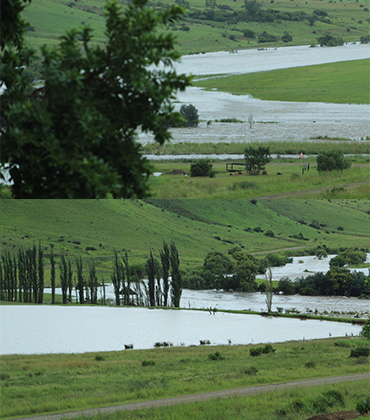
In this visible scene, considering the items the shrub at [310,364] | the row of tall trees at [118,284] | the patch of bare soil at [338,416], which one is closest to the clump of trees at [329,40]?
the row of tall trees at [118,284]

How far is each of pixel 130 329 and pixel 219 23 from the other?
56814 millimetres

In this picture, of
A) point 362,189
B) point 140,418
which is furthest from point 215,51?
point 140,418

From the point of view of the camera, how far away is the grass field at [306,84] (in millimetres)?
66438

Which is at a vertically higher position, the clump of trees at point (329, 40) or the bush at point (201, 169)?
the clump of trees at point (329, 40)

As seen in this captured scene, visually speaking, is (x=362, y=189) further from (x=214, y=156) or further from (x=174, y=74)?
(x=174, y=74)

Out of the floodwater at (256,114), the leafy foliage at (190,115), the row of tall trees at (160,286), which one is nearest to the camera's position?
the floodwater at (256,114)

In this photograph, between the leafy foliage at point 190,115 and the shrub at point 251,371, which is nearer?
the shrub at point 251,371

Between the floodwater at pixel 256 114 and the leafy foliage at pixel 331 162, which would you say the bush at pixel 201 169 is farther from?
the floodwater at pixel 256 114

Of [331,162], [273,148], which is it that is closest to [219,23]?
[273,148]

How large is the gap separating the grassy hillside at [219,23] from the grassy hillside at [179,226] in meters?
37.7

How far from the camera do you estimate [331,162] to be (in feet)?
100

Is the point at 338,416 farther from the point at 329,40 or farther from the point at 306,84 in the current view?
the point at 329,40

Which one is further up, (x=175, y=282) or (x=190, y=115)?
(x=190, y=115)

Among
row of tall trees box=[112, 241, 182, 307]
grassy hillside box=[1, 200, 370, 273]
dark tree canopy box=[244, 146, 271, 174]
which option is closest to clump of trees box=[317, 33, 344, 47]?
grassy hillside box=[1, 200, 370, 273]
